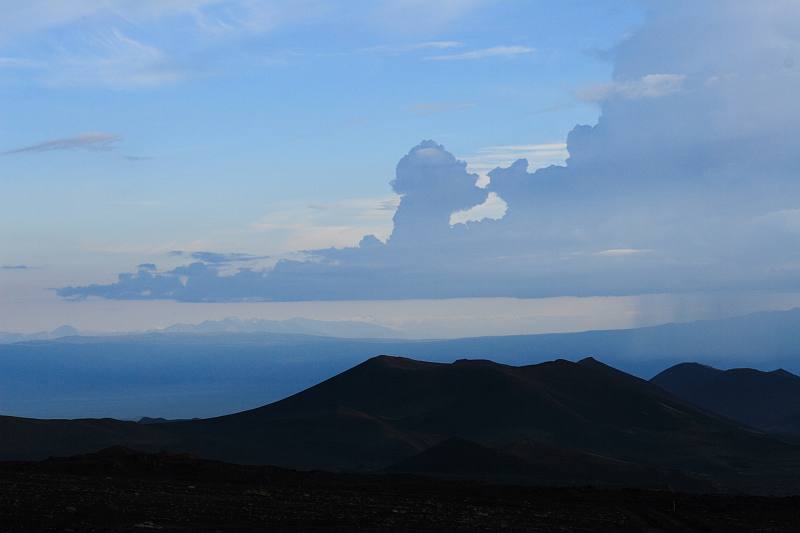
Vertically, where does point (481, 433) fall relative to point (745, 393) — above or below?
below

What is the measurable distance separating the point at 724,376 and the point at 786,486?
98.3 metres

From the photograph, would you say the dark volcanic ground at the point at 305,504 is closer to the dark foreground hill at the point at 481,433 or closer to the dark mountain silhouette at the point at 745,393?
the dark foreground hill at the point at 481,433

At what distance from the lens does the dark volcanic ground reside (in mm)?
34344

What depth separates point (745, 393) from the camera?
162 m

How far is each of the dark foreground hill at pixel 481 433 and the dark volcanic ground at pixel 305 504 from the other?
23994 mm

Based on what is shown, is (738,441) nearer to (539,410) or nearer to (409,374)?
(539,410)

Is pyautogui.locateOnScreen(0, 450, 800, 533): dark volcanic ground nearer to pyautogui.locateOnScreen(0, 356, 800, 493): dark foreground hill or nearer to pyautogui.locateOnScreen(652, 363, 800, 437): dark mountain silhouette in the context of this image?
pyautogui.locateOnScreen(0, 356, 800, 493): dark foreground hill

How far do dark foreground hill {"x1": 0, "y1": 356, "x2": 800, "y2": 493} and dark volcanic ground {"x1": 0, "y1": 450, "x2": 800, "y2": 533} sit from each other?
78.7 feet

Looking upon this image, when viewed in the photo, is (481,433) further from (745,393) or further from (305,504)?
(745,393)

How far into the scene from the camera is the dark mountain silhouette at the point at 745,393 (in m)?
149

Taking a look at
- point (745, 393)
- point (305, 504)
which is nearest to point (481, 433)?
point (305, 504)

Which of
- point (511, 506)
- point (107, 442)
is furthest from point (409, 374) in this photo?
point (511, 506)

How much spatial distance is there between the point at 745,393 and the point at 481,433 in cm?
7160

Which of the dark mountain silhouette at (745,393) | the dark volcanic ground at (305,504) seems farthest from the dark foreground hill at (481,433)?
the dark mountain silhouette at (745,393)
